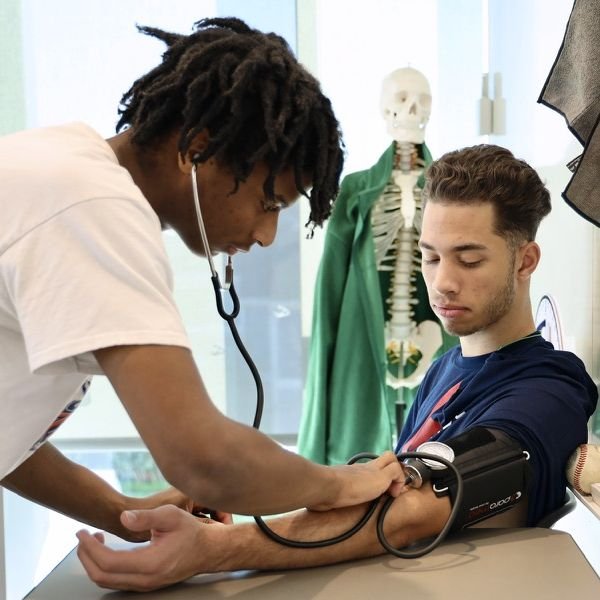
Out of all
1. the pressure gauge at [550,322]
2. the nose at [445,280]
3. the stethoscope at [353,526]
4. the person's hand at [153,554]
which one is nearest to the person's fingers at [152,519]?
the person's hand at [153,554]

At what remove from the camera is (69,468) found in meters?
1.18

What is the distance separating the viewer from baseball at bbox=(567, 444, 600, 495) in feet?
3.96

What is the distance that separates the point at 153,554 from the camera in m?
0.98

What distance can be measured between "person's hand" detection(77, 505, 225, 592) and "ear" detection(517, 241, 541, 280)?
0.82m

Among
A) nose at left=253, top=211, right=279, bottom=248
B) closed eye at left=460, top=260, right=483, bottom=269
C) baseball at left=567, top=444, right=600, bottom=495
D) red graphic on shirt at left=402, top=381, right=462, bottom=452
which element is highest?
nose at left=253, top=211, right=279, bottom=248

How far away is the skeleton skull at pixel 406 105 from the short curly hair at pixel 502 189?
4.45ft

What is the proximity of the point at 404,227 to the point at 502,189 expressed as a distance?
1.31 meters

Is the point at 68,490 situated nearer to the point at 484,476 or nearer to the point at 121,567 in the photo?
the point at 121,567

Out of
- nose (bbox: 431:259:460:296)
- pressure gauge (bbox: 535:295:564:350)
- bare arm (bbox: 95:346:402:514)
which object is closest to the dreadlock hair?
bare arm (bbox: 95:346:402:514)

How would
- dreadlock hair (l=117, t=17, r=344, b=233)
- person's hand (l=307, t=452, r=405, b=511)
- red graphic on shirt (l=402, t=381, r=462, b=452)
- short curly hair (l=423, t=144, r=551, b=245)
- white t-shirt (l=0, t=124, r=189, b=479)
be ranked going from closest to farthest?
white t-shirt (l=0, t=124, r=189, b=479) → dreadlock hair (l=117, t=17, r=344, b=233) → person's hand (l=307, t=452, r=405, b=511) → red graphic on shirt (l=402, t=381, r=462, b=452) → short curly hair (l=423, t=144, r=551, b=245)

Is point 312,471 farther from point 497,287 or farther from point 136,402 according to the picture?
point 497,287

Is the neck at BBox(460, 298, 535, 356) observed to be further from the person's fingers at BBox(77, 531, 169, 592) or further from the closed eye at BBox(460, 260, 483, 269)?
the person's fingers at BBox(77, 531, 169, 592)

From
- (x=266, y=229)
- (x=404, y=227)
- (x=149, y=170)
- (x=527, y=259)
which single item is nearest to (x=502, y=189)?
(x=527, y=259)

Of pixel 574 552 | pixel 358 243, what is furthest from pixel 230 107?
pixel 358 243
